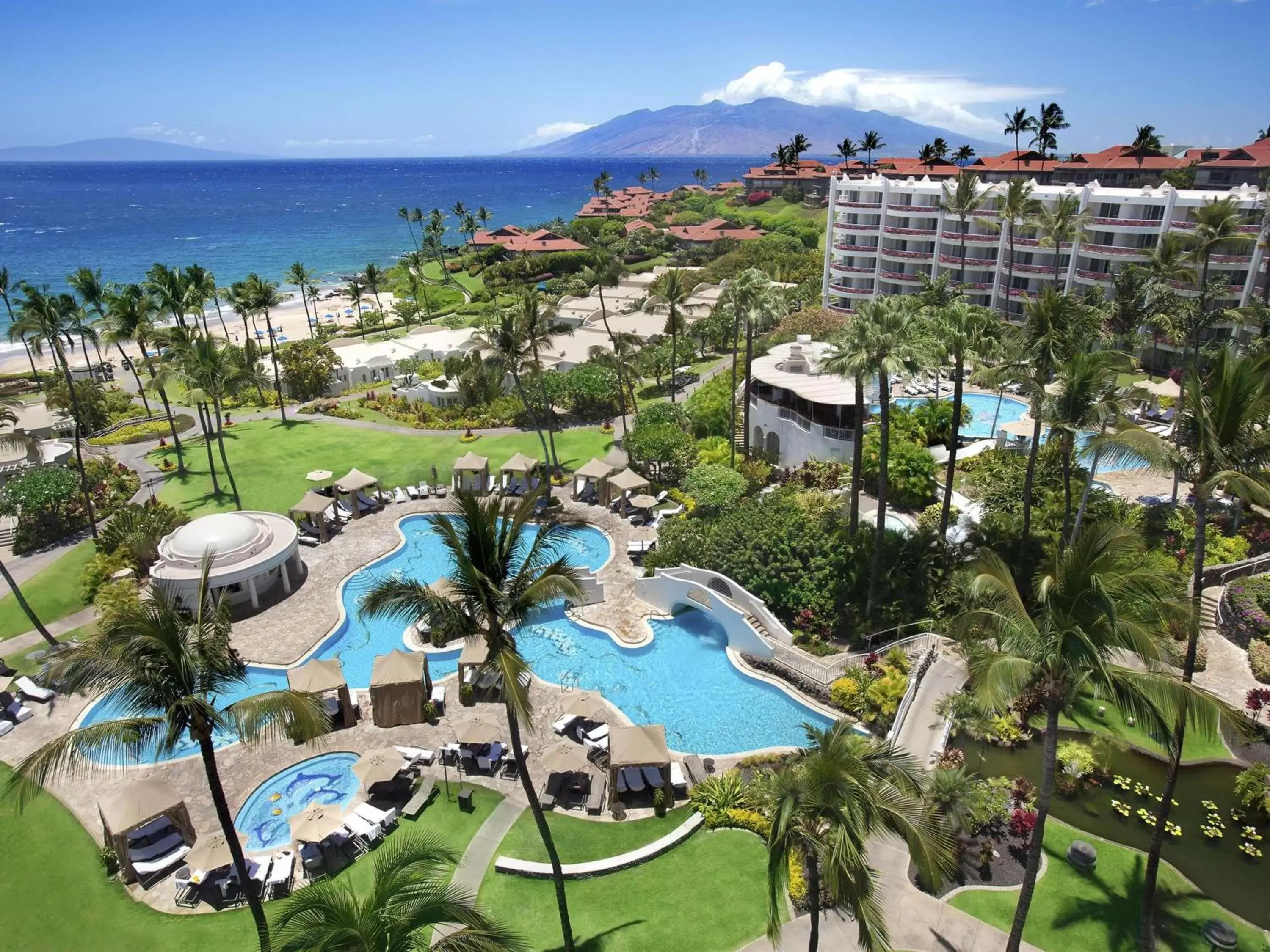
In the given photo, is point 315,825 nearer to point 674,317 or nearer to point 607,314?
point 674,317

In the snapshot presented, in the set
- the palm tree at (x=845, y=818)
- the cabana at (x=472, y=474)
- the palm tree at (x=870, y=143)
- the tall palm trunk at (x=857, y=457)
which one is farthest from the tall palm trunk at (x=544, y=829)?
the palm tree at (x=870, y=143)

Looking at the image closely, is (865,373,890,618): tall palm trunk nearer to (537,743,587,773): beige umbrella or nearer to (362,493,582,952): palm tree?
(537,743,587,773): beige umbrella

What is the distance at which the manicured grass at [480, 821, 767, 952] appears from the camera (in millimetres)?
18406

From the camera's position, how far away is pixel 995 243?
6625cm

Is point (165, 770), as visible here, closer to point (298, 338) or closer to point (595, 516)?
point (595, 516)

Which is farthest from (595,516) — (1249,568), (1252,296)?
(1252,296)

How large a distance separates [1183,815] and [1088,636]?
1329 centimetres

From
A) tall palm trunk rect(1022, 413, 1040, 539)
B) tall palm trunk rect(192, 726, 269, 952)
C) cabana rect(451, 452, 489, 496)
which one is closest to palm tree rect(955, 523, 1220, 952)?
tall palm trunk rect(192, 726, 269, 952)

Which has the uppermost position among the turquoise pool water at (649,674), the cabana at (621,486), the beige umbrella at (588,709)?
the cabana at (621,486)

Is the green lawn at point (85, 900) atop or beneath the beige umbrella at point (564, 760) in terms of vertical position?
beneath

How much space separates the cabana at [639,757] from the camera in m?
22.4

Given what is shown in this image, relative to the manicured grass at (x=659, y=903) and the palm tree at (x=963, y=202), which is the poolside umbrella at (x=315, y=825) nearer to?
the manicured grass at (x=659, y=903)

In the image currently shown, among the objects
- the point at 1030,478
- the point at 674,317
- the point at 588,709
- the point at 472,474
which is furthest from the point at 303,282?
the point at 1030,478

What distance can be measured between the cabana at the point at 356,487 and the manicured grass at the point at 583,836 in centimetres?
2422
